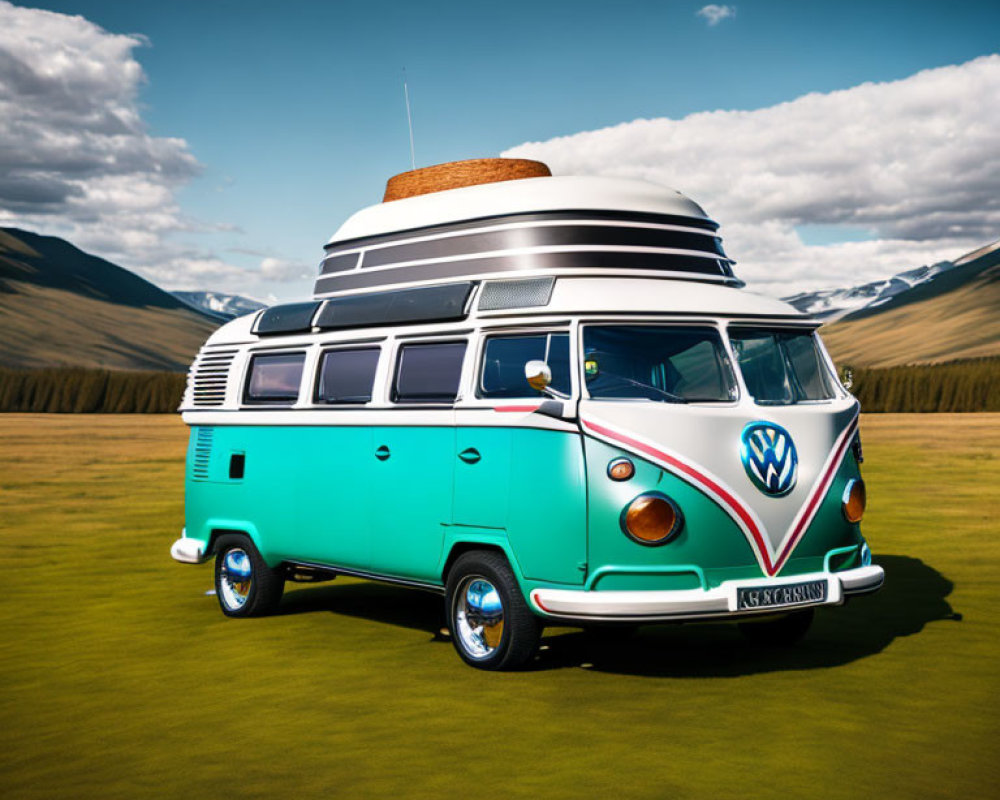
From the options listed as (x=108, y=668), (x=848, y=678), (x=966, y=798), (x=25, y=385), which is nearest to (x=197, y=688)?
(x=108, y=668)

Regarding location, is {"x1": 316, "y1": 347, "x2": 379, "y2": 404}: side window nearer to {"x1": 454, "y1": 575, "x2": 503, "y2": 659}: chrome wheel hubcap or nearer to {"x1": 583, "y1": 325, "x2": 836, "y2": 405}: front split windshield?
{"x1": 454, "y1": 575, "x2": 503, "y2": 659}: chrome wheel hubcap

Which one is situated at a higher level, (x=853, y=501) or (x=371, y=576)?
(x=853, y=501)

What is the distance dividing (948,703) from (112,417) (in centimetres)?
5128

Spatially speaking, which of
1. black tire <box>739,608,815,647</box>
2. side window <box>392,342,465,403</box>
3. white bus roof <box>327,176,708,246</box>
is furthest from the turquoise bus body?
white bus roof <box>327,176,708,246</box>

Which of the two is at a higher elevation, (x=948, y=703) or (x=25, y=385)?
(x=25, y=385)

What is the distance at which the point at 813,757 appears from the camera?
6.23 meters

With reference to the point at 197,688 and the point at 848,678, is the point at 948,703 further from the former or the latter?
the point at 197,688

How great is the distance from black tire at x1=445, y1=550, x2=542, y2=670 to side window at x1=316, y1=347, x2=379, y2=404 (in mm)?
1704

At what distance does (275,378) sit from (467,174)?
236 centimetres

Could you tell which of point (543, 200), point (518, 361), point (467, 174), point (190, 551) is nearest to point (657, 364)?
point (518, 361)

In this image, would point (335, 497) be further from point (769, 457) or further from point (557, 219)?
point (769, 457)

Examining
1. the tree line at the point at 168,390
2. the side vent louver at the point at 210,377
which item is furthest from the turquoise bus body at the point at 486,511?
the tree line at the point at 168,390

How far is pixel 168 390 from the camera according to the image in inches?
2377

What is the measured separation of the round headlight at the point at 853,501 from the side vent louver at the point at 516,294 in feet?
7.74
